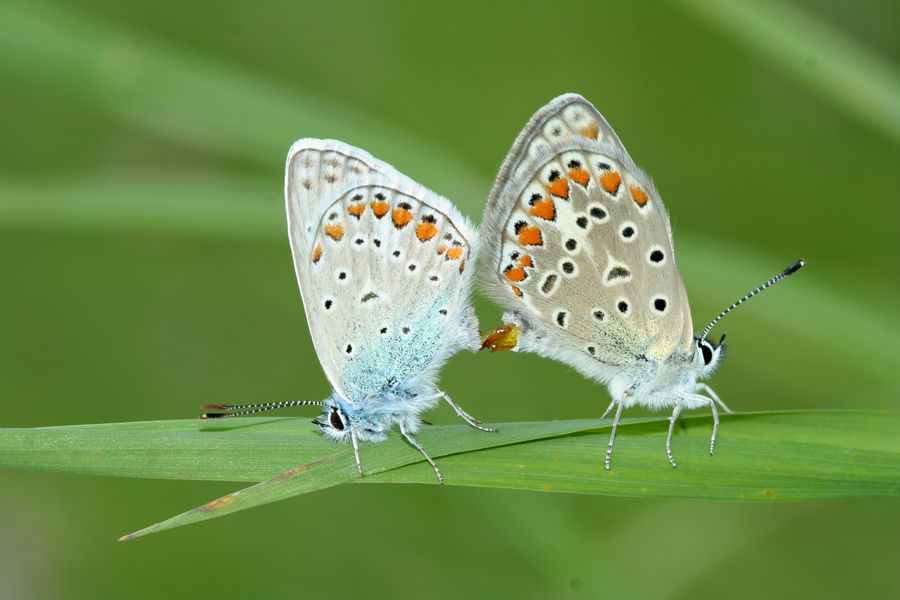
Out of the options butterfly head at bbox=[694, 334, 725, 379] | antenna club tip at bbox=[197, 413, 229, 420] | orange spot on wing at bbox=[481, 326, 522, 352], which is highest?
orange spot on wing at bbox=[481, 326, 522, 352]

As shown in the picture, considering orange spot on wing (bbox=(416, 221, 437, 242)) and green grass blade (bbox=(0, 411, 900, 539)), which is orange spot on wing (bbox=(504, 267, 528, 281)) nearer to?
orange spot on wing (bbox=(416, 221, 437, 242))

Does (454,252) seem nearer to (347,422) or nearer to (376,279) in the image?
(376,279)

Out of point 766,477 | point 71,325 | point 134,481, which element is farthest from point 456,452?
point 71,325

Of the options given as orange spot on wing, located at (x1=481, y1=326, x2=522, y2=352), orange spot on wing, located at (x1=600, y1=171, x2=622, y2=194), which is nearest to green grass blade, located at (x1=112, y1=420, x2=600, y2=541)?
orange spot on wing, located at (x1=481, y1=326, x2=522, y2=352)

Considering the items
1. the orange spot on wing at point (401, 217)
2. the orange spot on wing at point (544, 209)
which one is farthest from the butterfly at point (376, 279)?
the orange spot on wing at point (544, 209)

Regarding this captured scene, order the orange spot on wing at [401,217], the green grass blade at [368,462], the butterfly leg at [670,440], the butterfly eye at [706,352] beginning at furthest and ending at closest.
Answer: the orange spot on wing at [401,217]
the butterfly eye at [706,352]
the butterfly leg at [670,440]
the green grass blade at [368,462]

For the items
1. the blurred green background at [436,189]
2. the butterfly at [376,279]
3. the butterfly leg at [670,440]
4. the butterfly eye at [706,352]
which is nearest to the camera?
the butterfly leg at [670,440]

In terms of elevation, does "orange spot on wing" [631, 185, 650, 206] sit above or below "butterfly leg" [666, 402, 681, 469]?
above

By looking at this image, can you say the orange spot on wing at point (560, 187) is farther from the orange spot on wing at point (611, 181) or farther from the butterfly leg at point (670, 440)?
the butterfly leg at point (670, 440)
